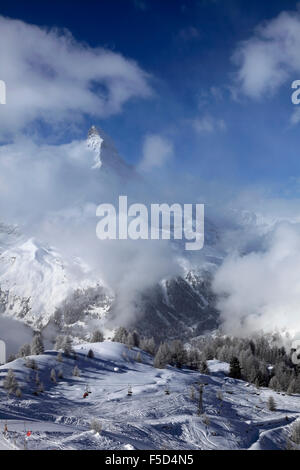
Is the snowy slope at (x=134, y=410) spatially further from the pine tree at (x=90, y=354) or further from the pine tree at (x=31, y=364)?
the pine tree at (x=31, y=364)

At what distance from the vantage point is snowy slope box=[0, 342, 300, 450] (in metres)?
62.3

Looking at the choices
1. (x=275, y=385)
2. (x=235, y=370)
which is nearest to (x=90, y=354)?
(x=235, y=370)

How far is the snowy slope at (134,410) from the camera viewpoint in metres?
62.3

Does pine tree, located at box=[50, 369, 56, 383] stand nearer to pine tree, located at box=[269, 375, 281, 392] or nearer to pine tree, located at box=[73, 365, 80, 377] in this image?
pine tree, located at box=[73, 365, 80, 377]

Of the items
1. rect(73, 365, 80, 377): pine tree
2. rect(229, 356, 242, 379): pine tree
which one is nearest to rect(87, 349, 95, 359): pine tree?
rect(73, 365, 80, 377): pine tree

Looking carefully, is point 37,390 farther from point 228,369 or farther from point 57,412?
point 228,369

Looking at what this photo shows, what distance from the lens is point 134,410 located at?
96.1 m

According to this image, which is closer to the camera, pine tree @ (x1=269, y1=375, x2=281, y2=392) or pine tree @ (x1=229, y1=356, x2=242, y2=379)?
pine tree @ (x1=269, y1=375, x2=281, y2=392)

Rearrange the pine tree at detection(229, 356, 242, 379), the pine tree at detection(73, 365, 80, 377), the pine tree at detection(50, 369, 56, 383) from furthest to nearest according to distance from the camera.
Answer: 1. the pine tree at detection(229, 356, 242, 379)
2. the pine tree at detection(73, 365, 80, 377)
3. the pine tree at detection(50, 369, 56, 383)

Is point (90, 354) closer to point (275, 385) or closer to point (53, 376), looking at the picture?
point (53, 376)

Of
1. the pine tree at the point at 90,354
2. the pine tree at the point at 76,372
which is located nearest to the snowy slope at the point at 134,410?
the pine tree at the point at 90,354

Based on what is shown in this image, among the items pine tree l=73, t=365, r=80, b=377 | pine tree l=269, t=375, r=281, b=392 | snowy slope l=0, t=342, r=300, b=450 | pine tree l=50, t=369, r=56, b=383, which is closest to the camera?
snowy slope l=0, t=342, r=300, b=450

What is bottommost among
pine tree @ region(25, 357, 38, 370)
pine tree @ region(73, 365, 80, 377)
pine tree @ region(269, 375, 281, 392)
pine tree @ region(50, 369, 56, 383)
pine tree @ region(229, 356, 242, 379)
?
pine tree @ region(269, 375, 281, 392)
